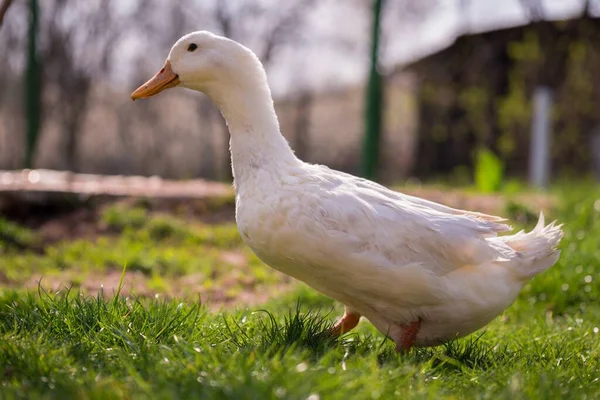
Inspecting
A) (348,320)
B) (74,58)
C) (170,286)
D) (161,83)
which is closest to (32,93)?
(74,58)

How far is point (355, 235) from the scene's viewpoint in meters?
2.93

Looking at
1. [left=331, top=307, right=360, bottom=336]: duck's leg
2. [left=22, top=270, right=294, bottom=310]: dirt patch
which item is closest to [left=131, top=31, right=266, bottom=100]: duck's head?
[left=331, top=307, right=360, bottom=336]: duck's leg

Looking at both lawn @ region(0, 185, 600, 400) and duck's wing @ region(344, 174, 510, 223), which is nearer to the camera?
lawn @ region(0, 185, 600, 400)

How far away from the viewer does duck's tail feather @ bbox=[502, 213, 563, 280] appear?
3.31m

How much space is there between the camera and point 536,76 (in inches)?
475

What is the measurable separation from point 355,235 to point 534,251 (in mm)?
1012

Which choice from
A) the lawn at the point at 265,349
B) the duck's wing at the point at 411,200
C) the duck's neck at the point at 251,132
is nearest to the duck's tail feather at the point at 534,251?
the duck's wing at the point at 411,200

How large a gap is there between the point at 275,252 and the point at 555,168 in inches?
442

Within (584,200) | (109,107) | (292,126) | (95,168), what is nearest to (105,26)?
(109,107)

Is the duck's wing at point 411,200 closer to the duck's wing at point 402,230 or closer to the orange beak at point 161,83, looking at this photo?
the duck's wing at point 402,230

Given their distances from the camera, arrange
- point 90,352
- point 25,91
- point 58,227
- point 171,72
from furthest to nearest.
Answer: point 25,91, point 58,227, point 171,72, point 90,352

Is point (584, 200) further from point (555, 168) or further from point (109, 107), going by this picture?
point (109, 107)

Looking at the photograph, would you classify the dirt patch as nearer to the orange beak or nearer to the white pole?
the orange beak

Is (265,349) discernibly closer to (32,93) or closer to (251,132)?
(251,132)
